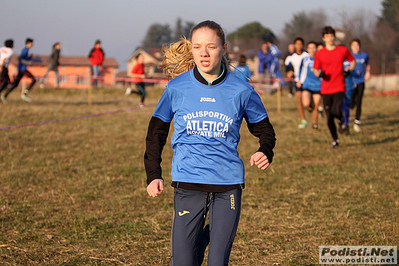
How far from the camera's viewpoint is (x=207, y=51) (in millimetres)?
3619

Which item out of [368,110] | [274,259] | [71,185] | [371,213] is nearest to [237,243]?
[274,259]

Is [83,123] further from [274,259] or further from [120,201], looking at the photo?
[274,259]

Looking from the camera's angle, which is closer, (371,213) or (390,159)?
(371,213)

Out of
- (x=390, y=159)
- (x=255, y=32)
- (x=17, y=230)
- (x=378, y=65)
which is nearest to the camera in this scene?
(x=17, y=230)

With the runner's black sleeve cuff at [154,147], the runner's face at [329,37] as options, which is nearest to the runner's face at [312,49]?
the runner's face at [329,37]

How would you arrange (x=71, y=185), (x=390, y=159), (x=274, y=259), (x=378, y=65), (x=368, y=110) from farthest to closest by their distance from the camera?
(x=378, y=65) < (x=368, y=110) < (x=390, y=159) < (x=71, y=185) < (x=274, y=259)

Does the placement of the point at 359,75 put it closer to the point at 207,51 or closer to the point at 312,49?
the point at 312,49

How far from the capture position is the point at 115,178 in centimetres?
905

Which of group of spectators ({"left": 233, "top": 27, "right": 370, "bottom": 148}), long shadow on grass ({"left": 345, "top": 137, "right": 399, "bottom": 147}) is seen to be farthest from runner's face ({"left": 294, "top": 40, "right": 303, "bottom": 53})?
long shadow on grass ({"left": 345, "top": 137, "right": 399, "bottom": 147})

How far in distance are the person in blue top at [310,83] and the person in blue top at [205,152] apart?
34.4 feet

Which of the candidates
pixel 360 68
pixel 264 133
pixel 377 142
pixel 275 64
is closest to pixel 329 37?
pixel 377 142

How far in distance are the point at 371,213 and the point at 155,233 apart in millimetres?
2635

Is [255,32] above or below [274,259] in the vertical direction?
above

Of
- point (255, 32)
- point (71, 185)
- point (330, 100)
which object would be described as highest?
point (255, 32)
